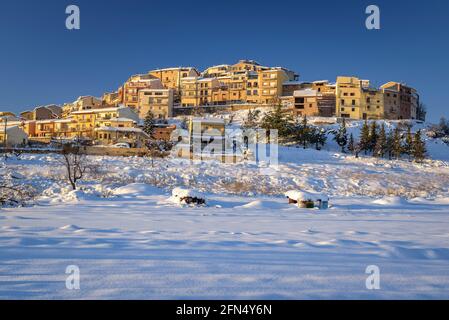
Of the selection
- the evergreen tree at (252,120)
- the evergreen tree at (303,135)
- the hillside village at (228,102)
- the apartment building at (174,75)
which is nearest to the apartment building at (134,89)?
the hillside village at (228,102)

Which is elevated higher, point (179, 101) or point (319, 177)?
point (179, 101)

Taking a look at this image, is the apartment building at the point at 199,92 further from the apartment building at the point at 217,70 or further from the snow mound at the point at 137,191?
the snow mound at the point at 137,191

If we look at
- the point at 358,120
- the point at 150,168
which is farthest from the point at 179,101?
the point at 150,168

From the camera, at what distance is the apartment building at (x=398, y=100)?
77.2 m

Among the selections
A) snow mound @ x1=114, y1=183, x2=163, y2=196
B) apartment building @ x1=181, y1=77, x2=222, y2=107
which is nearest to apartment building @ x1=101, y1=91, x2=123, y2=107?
apartment building @ x1=181, y1=77, x2=222, y2=107

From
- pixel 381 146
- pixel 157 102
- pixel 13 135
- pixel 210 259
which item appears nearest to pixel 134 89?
pixel 157 102

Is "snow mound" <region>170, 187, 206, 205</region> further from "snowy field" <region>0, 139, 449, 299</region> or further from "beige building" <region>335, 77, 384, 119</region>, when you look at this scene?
"beige building" <region>335, 77, 384, 119</region>

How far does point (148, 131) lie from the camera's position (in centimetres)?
5906

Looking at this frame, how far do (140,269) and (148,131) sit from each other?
184 feet

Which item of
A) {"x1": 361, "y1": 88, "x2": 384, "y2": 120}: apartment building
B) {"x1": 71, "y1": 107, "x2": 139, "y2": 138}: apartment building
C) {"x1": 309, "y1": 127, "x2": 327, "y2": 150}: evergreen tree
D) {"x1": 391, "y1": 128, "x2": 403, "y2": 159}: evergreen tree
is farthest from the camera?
{"x1": 361, "y1": 88, "x2": 384, "y2": 120}: apartment building

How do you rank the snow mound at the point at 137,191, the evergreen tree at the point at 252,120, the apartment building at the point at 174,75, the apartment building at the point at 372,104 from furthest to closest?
the apartment building at the point at 174,75 < the apartment building at the point at 372,104 < the evergreen tree at the point at 252,120 < the snow mound at the point at 137,191

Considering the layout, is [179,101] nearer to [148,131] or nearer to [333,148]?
[148,131]

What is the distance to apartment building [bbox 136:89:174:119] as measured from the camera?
78875 millimetres

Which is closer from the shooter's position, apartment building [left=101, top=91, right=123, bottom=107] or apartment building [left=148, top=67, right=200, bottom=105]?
apartment building [left=101, top=91, right=123, bottom=107]
